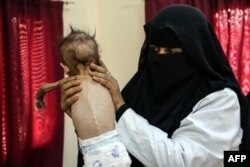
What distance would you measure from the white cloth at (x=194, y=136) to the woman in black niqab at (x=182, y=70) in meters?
0.06

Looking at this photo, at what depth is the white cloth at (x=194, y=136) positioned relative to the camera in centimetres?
109

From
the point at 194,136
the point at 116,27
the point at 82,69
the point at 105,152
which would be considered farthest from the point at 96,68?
the point at 116,27

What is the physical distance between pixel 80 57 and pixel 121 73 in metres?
2.25

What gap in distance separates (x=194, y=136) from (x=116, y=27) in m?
2.43

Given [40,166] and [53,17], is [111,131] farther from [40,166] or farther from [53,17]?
[53,17]

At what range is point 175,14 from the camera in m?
1.30

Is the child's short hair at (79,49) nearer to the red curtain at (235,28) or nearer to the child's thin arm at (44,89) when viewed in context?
the child's thin arm at (44,89)

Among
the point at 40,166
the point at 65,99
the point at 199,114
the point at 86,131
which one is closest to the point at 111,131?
the point at 86,131

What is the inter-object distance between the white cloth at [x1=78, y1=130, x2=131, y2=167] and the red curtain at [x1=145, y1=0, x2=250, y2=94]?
2.05 m

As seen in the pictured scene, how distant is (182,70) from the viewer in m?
1.29

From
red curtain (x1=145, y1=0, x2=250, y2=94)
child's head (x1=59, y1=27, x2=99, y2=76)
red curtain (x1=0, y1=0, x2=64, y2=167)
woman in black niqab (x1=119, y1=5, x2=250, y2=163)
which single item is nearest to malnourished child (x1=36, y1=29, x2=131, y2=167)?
child's head (x1=59, y1=27, x2=99, y2=76)

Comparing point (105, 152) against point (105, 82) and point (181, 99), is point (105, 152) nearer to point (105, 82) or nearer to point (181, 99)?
point (105, 82)

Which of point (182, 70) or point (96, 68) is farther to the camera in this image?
point (182, 70)

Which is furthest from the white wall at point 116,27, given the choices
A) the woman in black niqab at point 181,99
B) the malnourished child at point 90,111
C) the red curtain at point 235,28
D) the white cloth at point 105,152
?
the white cloth at point 105,152
